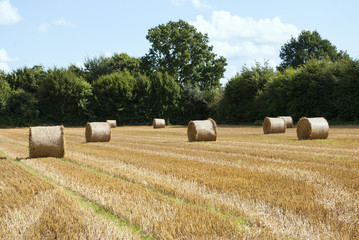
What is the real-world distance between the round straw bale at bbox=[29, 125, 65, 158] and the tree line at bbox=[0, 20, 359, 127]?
2418cm

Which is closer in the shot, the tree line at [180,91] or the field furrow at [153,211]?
the field furrow at [153,211]

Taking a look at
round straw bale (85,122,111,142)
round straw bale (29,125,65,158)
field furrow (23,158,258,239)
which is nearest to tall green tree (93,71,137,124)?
round straw bale (85,122,111,142)

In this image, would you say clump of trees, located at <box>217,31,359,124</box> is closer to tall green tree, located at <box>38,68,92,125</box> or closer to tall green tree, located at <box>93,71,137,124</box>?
tall green tree, located at <box>93,71,137,124</box>

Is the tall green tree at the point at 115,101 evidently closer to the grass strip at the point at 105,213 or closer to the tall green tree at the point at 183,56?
the tall green tree at the point at 183,56

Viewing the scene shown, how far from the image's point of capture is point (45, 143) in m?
9.92

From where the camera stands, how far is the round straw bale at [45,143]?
32.1ft

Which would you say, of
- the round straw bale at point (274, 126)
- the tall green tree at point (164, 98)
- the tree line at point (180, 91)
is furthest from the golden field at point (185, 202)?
the tall green tree at point (164, 98)

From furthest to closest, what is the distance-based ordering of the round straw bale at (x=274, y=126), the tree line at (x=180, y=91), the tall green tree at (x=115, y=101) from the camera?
the tall green tree at (x=115, y=101) → the tree line at (x=180, y=91) → the round straw bale at (x=274, y=126)

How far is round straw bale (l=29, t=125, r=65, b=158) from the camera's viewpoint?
980 cm

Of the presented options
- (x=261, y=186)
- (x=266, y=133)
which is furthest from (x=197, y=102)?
(x=261, y=186)

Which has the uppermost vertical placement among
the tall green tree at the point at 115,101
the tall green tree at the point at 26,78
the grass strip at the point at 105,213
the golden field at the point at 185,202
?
the tall green tree at the point at 26,78

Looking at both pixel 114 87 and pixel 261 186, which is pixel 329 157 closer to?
pixel 261 186

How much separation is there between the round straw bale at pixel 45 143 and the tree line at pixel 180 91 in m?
24.2

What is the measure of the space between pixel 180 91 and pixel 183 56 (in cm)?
716
